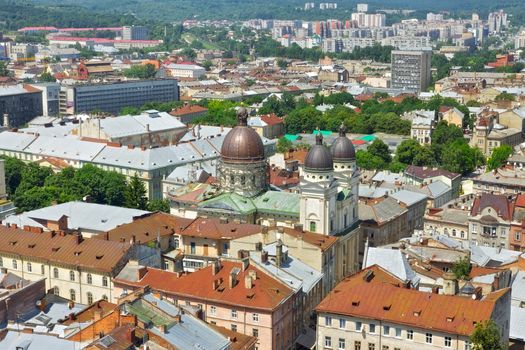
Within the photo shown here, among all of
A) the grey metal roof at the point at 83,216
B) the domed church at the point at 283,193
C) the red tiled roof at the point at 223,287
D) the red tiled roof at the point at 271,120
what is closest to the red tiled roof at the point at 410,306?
the red tiled roof at the point at 223,287

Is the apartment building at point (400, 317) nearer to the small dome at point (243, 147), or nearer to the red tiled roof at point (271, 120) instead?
the small dome at point (243, 147)

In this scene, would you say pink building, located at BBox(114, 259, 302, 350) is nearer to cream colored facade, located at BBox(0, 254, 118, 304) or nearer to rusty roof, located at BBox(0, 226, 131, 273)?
cream colored facade, located at BBox(0, 254, 118, 304)

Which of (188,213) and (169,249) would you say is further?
(188,213)

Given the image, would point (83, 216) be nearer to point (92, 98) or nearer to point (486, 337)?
point (486, 337)

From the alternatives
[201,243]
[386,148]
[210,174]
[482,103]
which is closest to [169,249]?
[201,243]

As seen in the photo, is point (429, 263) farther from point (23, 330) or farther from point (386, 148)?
point (386, 148)
